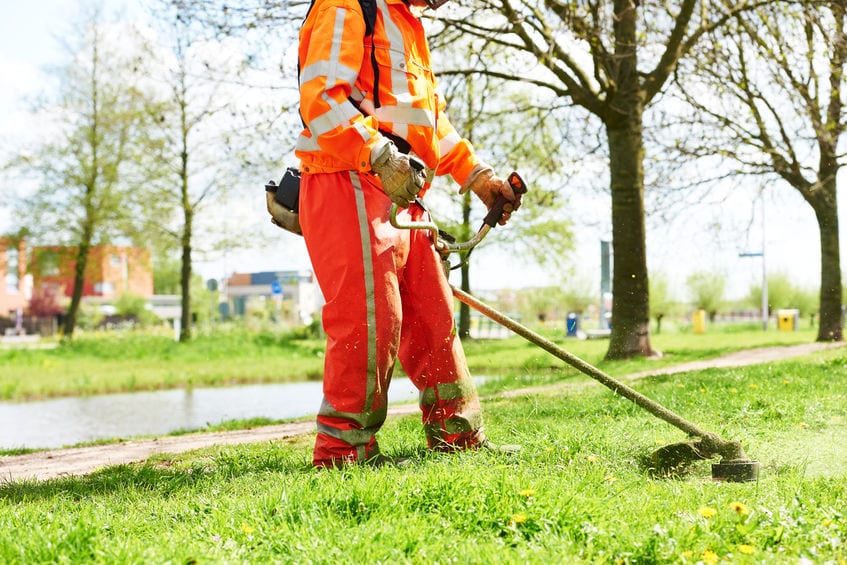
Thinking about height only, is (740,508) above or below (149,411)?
above

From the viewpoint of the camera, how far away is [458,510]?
2514 millimetres

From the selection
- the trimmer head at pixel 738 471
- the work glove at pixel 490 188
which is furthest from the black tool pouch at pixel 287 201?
the trimmer head at pixel 738 471

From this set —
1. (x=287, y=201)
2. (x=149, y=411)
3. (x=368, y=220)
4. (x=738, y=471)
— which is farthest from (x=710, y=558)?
(x=149, y=411)

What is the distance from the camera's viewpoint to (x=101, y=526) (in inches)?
97.0

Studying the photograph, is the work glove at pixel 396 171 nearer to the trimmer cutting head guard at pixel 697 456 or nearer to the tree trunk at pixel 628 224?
the trimmer cutting head guard at pixel 697 456

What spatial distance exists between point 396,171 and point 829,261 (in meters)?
14.9

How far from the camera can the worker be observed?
337 cm

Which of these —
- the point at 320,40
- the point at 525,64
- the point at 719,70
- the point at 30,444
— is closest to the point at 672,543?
the point at 320,40

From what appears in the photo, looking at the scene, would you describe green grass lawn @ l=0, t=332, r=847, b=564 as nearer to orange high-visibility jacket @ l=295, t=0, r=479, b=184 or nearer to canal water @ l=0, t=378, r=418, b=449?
orange high-visibility jacket @ l=295, t=0, r=479, b=184

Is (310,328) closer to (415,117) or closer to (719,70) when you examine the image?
(719,70)

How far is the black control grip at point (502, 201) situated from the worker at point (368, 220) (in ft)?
1.28

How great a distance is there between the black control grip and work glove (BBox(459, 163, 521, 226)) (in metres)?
0.02

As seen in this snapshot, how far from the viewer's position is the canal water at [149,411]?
8.65m

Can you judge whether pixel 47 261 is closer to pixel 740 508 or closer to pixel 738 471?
pixel 738 471
